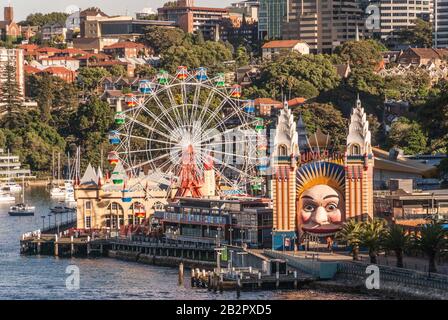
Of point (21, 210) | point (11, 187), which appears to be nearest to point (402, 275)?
point (21, 210)

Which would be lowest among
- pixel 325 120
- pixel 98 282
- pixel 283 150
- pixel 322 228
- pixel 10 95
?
pixel 98 282

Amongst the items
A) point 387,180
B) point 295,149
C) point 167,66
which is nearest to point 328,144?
point 387,180

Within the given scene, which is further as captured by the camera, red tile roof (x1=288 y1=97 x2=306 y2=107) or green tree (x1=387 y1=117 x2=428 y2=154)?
red tile roof (x1=288 y1=97 x2=306 y2=107)

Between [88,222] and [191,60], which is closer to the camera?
[88,222]

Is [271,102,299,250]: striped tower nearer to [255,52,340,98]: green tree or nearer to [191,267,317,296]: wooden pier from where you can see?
[191,267,317,296]: wooden pier

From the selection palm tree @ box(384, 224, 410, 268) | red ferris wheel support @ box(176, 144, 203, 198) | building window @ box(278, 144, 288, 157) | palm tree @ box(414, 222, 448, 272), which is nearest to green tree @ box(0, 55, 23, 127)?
red ferris wheel support @ box(176, 144, 203, 198)

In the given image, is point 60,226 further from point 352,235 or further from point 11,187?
point 11,187

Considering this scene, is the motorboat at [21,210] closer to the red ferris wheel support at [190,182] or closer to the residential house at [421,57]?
the red ferris wheel support at [190,182]
